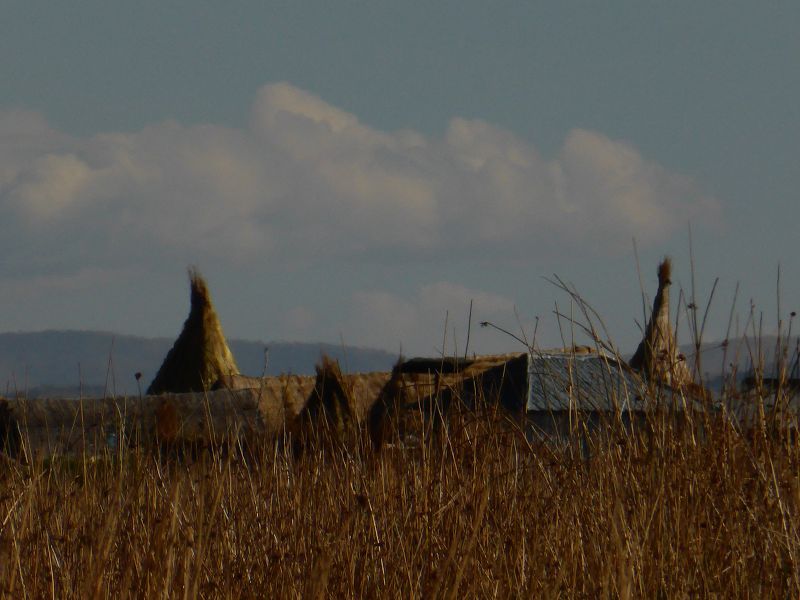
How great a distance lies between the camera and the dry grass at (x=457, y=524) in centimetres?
365

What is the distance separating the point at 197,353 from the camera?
48.4 ft

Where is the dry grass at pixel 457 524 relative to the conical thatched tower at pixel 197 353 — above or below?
below

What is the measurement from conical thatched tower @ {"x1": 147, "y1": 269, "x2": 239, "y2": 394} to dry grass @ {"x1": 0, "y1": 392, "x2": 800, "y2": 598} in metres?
9.99

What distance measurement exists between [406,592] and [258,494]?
80 cm

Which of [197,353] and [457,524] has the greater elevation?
[197,353]

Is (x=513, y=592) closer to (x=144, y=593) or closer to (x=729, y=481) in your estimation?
(x=729, y=481)

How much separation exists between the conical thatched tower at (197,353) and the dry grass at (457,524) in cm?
999

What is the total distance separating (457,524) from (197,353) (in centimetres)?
1109

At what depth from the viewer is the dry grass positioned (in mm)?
3654

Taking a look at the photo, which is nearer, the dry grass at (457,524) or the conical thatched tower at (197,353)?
the dry grass at (457,524)

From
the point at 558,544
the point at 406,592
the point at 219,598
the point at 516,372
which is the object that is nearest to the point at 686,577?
the point at 558,544

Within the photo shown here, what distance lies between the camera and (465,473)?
4.57 m

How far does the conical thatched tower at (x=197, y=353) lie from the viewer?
574 inches

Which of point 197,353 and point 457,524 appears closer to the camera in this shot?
point 457,524
